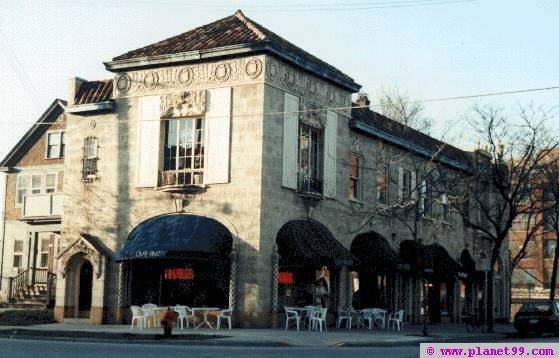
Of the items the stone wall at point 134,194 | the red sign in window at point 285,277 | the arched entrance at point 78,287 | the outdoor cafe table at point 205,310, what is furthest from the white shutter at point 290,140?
the arched entrance at point 78,287

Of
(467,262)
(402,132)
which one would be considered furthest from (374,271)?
(467,262)

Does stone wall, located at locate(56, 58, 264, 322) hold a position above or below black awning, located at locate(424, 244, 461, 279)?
above

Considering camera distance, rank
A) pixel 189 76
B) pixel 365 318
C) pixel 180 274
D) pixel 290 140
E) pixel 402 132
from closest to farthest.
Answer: pixel 180 274 → pixel 290 140 → pixel 189 76 → pixel 365 318 → pixel 402 132

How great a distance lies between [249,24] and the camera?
34.0 m

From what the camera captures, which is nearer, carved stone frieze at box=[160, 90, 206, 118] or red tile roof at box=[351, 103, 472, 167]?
carved stone frieze at box=[160, 90, 206, 118]

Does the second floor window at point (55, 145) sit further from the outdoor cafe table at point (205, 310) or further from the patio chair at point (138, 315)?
the outdoor cafe table at point (205, 310)

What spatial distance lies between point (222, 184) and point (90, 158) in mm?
6871

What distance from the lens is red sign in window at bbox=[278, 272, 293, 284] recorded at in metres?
32.4

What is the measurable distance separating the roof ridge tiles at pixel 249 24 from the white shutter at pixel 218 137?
2.38 meters

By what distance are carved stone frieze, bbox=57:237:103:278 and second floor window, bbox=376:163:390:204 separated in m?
13.2

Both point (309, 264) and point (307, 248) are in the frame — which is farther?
point (307, 248)

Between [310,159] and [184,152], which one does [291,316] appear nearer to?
[310,159]

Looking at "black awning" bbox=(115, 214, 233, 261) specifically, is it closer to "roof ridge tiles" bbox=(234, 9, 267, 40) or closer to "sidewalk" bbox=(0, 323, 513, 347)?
"sidewalk" bbox=(0, 323, 513, 347)

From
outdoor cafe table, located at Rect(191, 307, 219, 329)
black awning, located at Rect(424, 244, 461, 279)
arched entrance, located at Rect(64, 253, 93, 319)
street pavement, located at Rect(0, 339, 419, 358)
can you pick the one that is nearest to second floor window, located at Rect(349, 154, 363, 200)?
black awning, located at Rect(424, 244, 461, 279)
